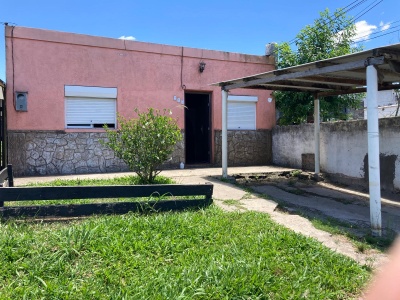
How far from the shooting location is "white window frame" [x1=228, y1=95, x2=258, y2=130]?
12547 millimetres

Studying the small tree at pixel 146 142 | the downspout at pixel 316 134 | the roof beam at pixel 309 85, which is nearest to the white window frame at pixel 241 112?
the downspout at pixel 316 134

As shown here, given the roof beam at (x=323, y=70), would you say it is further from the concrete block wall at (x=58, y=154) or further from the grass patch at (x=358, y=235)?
the concrete block wall at (x=58, y=154)

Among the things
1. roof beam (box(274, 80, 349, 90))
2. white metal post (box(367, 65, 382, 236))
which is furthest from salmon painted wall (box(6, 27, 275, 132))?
white metal post (box(367, 65, 382, 236))

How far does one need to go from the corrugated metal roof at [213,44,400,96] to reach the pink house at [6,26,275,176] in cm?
312

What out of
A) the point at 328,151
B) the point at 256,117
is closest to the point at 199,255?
the point at 328,151

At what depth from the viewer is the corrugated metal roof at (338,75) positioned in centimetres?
498

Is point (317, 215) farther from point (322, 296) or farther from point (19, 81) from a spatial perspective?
point (19, 81)

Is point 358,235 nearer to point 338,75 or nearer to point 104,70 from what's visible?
point 338,75

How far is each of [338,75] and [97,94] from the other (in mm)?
7146

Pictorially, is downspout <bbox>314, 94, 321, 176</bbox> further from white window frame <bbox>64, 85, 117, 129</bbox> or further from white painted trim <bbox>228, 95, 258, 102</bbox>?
white window frame <bbox>64, 85, 117, 129</bbox>

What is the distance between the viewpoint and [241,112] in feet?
42.0

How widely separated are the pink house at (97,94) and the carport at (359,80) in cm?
310

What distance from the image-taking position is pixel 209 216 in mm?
5035

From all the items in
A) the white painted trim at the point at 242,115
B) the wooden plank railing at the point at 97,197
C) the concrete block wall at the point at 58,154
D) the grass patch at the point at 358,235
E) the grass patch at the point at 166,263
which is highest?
the white painted trim at the point at 242,115
